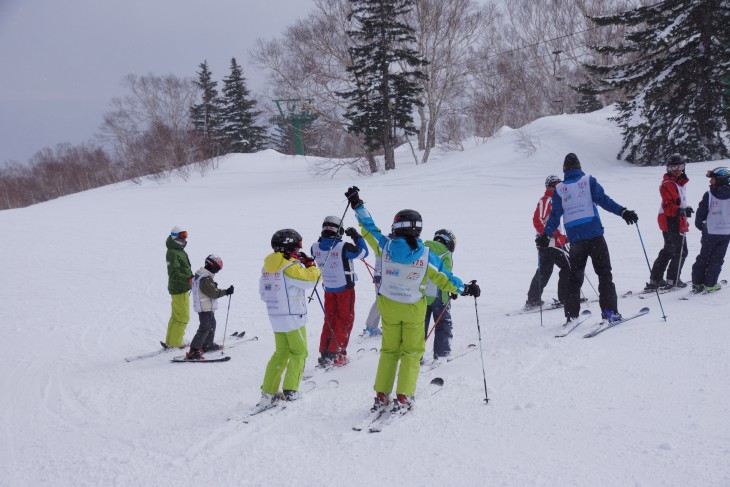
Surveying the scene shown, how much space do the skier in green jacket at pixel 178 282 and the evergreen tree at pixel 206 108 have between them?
140 ft

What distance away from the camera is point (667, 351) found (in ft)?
14.7

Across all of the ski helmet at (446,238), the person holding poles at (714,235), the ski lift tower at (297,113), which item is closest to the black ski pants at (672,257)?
the person holding poles at (714,235)

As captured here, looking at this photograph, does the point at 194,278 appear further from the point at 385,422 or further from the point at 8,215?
the point at 8,215

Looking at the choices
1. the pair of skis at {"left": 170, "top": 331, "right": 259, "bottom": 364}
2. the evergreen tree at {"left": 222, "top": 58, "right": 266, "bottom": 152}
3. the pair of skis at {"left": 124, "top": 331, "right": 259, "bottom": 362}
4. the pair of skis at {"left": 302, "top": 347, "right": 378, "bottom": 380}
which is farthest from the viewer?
the evergreen tree at {"left": 222, "top": 58, "right": 266, "bottom": 152}

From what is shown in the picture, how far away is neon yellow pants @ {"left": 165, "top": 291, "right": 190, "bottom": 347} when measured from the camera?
7.16 meters

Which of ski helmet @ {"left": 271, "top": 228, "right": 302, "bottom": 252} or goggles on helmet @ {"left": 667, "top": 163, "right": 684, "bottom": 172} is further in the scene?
goggles on helmet @ {"left": 667, "top": 163, "right": 684, "bottom": 172}

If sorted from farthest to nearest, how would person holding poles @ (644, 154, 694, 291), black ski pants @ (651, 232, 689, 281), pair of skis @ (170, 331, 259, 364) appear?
black ski pants @ (651, 232, 689, 281), person holding poles @ (644, 154, 694, 291), pair of skis @ (170, 331, 259, 364)

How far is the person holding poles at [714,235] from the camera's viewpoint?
638cm

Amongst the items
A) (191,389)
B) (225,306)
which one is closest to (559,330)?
(191,389)

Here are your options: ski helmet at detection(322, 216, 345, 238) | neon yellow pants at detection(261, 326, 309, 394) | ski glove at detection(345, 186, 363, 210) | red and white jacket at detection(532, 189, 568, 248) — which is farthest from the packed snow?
ski glove at detection(345, 186, 363, 210)

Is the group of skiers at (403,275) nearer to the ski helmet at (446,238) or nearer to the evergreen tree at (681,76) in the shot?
the ski helmet at (446,238)

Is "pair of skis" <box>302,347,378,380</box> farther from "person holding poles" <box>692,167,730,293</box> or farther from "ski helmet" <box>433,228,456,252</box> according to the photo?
"person holding poles" <box>692,167,730,293</box>

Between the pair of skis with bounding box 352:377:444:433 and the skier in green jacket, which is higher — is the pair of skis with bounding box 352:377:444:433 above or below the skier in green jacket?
below

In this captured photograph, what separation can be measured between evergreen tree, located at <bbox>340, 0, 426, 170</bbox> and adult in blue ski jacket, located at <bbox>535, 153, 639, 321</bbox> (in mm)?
20847
